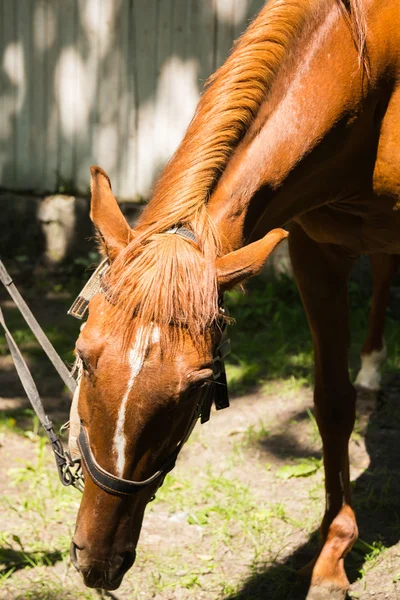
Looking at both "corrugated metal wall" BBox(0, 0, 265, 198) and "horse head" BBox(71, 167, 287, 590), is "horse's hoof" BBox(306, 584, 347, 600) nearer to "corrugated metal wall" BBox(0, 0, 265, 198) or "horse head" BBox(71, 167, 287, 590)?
"horse head" BBox(71, 167, 287, 590)

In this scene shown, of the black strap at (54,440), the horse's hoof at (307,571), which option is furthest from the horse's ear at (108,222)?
the horse's hoof at (307,571)

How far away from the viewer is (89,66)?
6.56 m

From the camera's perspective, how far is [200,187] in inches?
82.1

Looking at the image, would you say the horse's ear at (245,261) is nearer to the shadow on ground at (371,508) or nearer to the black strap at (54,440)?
the black strap at (54,440)

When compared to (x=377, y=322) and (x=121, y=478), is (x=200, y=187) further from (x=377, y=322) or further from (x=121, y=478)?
(x=377, y=322)

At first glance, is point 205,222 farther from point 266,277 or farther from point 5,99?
point 5,99

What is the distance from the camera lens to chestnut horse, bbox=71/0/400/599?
1.93 metres

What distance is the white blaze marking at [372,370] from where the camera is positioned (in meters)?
4.40

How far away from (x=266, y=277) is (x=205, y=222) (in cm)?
423

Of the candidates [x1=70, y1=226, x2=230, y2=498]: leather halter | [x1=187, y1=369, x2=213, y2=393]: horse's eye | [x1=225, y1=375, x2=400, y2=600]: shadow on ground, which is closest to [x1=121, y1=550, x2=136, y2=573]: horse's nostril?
[x1=70, y1=226, x2=230, y2=498]: leather halter

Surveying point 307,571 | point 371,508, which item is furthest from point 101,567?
point 371,508

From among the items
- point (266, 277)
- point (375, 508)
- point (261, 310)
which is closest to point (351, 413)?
point (375, 508)

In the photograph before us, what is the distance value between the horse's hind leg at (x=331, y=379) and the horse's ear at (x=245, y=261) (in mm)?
1086

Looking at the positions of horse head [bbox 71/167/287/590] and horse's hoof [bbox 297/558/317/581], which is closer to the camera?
horse head [bbox 71/167/287/590]
